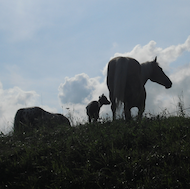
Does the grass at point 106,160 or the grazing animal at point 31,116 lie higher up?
the grazing animal at point 31,116

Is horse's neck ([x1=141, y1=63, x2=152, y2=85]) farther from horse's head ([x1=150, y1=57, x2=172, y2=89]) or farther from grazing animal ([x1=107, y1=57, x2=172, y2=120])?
grazing animal ([x1=107, y1=57, x2=172, y2=120])

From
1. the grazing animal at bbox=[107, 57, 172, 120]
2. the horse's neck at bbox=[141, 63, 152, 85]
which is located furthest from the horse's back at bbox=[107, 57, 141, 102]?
the horse's neck at bbox=[141, 63, 152, 85]

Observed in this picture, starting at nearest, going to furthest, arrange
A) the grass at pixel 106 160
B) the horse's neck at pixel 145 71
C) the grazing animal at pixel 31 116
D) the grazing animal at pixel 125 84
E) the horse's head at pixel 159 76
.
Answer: the grass at pixel 106 160
the grazing animal at pixel 125 84
the grazing animal at pixel 31 116
the horse's neck at pixel 145 71
the horse's head at pixel 159 76

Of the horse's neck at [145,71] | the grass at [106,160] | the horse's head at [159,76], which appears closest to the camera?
the grass at [106,160]

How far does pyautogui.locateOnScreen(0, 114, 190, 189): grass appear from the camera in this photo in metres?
2.85

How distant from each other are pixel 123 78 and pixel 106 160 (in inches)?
131

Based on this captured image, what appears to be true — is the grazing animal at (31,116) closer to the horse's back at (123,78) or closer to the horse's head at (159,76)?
the horse's back at (123,78)

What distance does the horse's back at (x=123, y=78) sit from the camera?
6.19 meters

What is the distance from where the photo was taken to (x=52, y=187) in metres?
2.99

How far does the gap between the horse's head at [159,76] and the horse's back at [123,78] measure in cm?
146

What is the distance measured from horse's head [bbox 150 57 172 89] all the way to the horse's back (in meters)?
1.46

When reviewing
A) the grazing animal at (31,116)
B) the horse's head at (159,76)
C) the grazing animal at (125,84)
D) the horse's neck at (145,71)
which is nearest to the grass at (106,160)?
the grazing animal at (125,84)

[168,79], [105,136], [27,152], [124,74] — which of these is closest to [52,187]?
[27,152]

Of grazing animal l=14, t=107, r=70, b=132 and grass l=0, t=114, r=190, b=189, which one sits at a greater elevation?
grazing animal l=14, t=107, r=70, b=132
